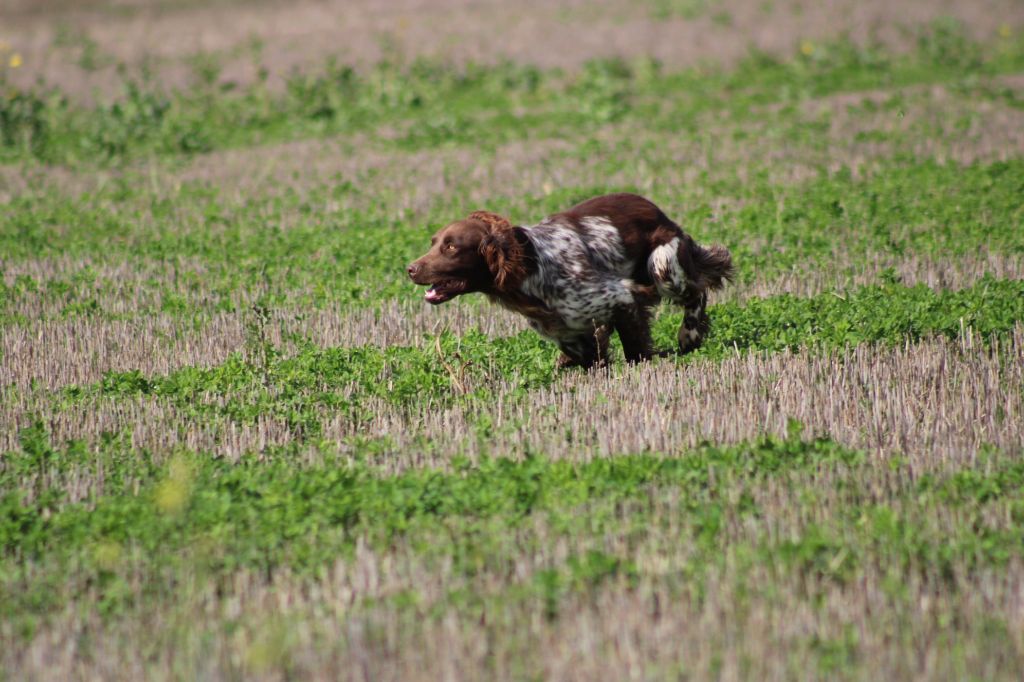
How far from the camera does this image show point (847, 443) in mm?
5164

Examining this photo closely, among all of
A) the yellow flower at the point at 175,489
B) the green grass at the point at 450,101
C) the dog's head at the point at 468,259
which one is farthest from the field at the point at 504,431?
the green grass at the point at 450,101

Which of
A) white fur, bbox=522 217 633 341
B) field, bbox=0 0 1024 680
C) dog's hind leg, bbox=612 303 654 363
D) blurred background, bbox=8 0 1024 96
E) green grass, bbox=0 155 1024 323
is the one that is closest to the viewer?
field, bbox=0 0 1024 680

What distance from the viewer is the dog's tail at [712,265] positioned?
7.35 metres

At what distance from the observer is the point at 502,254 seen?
6.21 metres

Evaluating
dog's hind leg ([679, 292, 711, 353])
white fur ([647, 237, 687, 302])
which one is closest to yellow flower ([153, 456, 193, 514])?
white fur ([647, 237, 687, 302])

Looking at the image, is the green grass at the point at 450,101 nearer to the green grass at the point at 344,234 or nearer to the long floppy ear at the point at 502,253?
the green grass at the point at 344,234

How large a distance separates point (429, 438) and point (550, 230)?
1.69m

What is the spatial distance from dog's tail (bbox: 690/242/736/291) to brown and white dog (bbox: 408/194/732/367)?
2 cm

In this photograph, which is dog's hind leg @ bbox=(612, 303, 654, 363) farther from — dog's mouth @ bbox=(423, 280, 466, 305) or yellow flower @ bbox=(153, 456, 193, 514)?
yellow flower @ bbox=(153, 456, 193, 514)

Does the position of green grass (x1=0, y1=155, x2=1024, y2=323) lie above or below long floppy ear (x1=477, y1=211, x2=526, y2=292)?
below

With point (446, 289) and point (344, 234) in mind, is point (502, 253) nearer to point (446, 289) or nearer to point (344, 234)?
point (446, 289)

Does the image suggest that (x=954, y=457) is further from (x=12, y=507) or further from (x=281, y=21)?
(x=281, y=21)

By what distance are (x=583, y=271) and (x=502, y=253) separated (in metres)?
0.61

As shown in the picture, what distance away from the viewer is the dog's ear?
6215 mm
